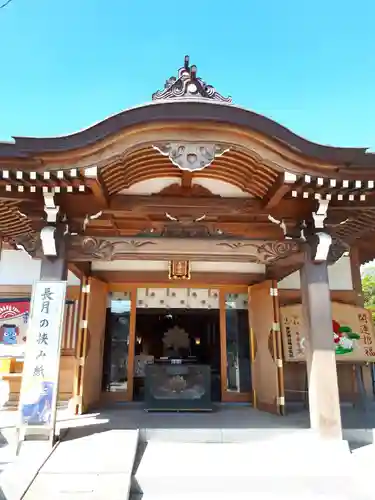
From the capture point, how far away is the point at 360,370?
295 inches

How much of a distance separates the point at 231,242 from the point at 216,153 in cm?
136

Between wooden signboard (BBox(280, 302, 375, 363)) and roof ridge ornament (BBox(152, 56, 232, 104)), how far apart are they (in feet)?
14.9

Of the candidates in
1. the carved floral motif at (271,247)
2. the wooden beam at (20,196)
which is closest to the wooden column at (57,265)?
the wooden beam at (20,196)

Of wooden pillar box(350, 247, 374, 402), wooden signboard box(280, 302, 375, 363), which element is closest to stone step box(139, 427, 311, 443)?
wooden signboard box(280, 302, 375, 363)

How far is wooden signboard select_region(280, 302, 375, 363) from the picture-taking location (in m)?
7.39

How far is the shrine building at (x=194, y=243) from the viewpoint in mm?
4477

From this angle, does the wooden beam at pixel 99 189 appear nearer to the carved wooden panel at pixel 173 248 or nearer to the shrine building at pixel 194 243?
the shrine building at pixel 194 243

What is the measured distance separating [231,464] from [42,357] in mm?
2526

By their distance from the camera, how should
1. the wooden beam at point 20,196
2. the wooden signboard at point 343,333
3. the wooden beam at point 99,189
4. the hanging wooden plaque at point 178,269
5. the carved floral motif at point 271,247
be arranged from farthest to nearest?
1. the wooden signboard at point 343,333
2. the hanging wooden plaque at point 178,269
3. the carved floral motif at point 271,247
4. the wooden beam at point 20,196
5. the wooden beam at point 99,189

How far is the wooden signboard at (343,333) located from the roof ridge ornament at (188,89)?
14.9ft

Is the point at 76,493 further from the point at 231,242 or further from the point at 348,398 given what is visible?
the point at 348,398

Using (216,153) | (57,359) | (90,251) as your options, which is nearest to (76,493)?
(57,359)

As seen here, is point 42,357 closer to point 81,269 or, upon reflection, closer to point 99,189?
point 99,189

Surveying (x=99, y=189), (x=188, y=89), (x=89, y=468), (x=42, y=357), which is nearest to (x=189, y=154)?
(x=188, y=89)
